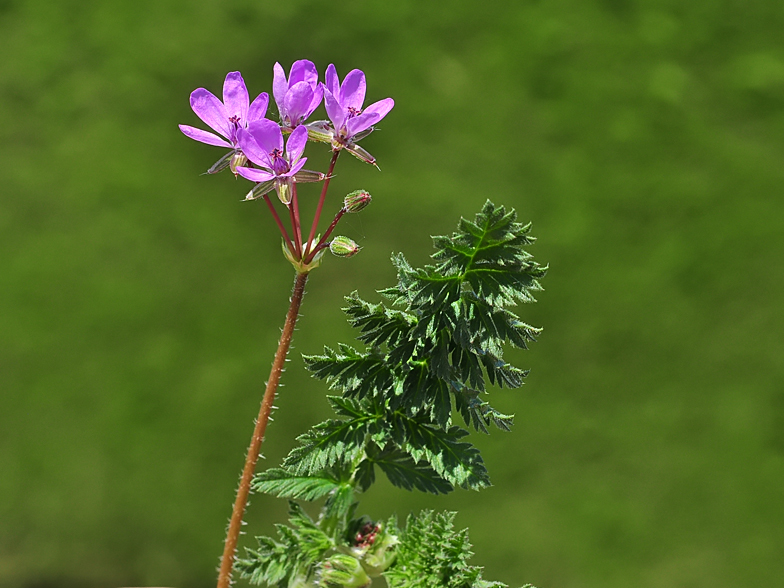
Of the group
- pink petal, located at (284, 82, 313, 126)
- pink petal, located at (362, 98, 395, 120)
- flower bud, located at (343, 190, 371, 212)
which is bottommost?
flower bud, located at (343, 190, 371, 212)

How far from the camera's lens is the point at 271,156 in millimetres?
297

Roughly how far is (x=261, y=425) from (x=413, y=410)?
0.07 m

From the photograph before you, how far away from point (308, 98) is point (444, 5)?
1.31ft

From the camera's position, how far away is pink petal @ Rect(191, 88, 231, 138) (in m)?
0.31

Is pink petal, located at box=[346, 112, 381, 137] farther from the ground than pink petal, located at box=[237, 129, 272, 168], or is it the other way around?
pink petal, located at box=[346, 112, 381, 137]

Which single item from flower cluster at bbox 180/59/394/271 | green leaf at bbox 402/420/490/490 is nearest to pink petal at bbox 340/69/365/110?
flower cluster at bbox 180/59/394/271

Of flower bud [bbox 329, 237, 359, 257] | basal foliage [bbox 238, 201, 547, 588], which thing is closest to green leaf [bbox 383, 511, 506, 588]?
basal foliage [bbox 238, 201, 547, 588]

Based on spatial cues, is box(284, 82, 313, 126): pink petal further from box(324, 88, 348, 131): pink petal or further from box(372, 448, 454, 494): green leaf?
box(372, 448, 454, 494): green leaf

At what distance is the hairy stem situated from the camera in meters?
0.30

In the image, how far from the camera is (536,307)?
2.17ft

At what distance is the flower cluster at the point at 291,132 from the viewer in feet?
0.96

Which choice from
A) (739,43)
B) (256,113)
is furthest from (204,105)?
(739,43)

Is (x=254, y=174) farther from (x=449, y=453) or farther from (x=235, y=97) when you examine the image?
(x=449, y=453)

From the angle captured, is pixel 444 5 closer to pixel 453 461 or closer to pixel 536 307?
pixel 536 307
